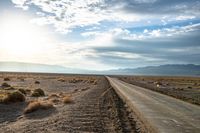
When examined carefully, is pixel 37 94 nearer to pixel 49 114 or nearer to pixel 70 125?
pixel 49 114

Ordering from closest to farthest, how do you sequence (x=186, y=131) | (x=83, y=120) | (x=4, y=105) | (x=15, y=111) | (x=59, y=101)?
(x=186, y=131) → (x=83, y=120) → (x=15, y=111) → (x=4, y=105) → (x=59, y=101)

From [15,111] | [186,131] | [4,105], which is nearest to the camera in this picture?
[186,131]

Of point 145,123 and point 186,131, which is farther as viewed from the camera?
point 145,123

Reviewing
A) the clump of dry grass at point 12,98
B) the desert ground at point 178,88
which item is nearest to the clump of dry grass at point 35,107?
the clump of dry grass at point 12,98

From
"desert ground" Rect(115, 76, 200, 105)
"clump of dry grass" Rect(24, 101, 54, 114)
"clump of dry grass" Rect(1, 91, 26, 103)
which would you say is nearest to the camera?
"clump of dry grass" Rect(24, 101, 54, 114)

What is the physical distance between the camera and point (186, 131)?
12742 millimetres

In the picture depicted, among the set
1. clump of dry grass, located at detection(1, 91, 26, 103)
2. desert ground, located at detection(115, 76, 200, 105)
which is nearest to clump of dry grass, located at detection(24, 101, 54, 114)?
clump of dry grass, located at detection(1, 91, 26, 103)

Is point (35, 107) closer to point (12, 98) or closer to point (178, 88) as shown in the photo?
point (12, 98)

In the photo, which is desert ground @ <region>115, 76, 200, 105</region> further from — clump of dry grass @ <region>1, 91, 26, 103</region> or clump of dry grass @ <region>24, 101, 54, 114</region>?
clump of dry grass @ <region>1, 91, 26, 103</region>

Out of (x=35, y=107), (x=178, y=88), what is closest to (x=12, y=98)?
(x=35, y=107)

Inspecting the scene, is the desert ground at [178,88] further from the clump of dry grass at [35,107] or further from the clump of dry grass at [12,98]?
the clump of dry grass at [12,98]

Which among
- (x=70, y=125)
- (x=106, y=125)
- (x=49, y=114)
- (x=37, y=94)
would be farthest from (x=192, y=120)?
(x=37, y=94)

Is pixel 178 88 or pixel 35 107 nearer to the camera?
pixel 35 107

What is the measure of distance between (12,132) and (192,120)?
349 inches
